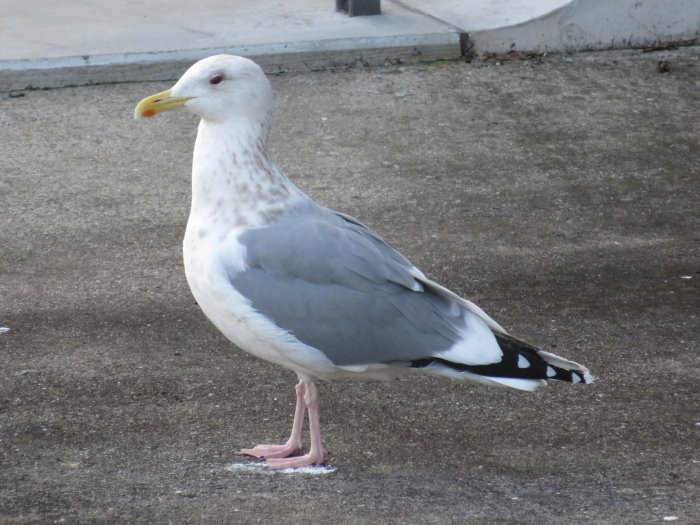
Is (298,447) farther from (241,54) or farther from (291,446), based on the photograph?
(241,54)

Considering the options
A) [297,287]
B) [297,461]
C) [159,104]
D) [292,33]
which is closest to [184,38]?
[292,33]

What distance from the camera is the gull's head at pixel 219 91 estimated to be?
11.4ft

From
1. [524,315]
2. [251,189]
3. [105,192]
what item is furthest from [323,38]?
[251,189]

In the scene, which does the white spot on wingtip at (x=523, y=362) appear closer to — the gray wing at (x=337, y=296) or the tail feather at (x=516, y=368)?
the tail feather at (x=516, y=368)

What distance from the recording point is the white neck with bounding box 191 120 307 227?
3.47 m

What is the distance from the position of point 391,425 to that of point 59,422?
1219 mm

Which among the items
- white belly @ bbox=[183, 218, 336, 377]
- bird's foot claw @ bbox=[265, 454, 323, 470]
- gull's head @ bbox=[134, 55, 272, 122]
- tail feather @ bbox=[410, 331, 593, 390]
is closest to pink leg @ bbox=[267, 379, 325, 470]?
bird's foot claw @ bbox=[265, 454, 323, 470]

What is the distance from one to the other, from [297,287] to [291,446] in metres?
0.60

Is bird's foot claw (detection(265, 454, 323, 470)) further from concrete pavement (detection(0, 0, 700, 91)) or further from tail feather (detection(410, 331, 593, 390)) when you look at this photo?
concrete pavement (detection(0, 0, 700, 91))

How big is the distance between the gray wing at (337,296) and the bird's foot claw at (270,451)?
0.39 m

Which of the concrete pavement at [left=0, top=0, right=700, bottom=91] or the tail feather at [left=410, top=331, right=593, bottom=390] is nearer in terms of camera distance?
the tail feather at [left=410, top=331, right=593, bottom=390]

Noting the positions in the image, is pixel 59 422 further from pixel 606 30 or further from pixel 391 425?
pixel 606 30

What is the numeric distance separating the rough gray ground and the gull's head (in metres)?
1.13

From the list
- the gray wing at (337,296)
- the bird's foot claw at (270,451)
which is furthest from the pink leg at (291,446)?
the gray wing at (337,296)
